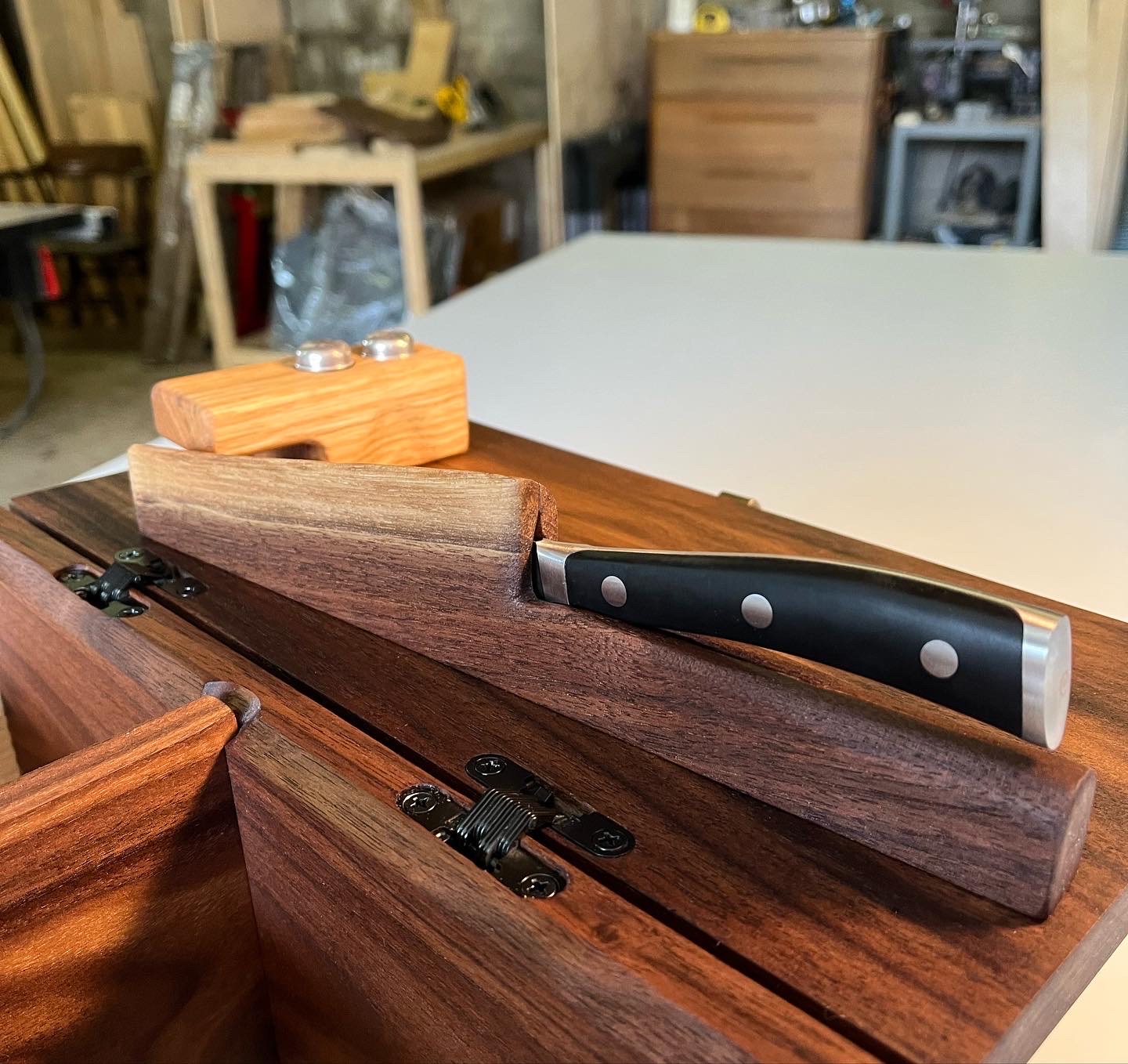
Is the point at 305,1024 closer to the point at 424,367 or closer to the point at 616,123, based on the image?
the point at 424,367

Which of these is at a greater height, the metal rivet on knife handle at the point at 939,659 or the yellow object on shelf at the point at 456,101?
the yellow object on shelf at the point at 456,101

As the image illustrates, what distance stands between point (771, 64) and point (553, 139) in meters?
0.81

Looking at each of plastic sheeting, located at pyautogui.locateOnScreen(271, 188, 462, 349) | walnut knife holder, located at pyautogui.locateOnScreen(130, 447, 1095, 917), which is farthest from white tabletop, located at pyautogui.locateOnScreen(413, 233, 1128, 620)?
plastic sheeting, located at pyautogui.locateOnScreen(271, 188, 462, 349)

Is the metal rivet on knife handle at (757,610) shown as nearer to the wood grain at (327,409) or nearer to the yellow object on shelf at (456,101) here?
the wood grain at (327,409)

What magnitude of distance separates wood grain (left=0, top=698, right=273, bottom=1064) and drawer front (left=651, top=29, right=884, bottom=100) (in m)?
3.57

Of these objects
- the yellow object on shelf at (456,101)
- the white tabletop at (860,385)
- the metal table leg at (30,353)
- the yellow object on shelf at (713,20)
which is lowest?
the white tabletop at (860,385)

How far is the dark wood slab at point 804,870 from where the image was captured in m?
0.35

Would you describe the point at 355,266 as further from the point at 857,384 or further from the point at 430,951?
the point at 430,951

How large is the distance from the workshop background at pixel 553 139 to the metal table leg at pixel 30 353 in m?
1.35

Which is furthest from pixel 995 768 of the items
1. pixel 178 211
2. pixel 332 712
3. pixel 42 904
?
pixel 178 211

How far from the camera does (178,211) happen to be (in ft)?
11.6

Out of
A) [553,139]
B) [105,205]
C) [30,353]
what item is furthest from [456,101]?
[30,353]

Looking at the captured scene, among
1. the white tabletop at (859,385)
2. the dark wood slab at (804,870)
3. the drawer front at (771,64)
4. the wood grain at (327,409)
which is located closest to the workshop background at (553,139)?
the drawer front at (771,64)

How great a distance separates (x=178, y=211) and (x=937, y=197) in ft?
8.91
